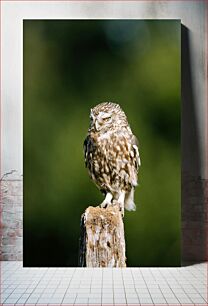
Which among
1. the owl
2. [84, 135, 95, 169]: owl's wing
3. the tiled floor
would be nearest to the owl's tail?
the owl

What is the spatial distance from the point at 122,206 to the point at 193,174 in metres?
0.73

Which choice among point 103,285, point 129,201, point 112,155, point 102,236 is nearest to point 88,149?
point 112,155

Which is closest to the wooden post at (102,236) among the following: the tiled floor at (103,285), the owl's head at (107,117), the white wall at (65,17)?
the tiled floor at (103,285)

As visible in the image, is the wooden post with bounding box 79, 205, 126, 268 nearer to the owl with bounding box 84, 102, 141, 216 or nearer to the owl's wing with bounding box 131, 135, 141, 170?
the owl with bounding box 84, 102, 141, 216

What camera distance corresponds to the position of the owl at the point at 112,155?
419cm

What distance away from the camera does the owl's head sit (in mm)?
4195

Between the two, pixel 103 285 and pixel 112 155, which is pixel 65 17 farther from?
pixel 103 285

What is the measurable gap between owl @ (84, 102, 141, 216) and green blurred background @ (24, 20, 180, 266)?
0.07 metres

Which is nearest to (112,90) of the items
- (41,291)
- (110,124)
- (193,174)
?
(110,124)

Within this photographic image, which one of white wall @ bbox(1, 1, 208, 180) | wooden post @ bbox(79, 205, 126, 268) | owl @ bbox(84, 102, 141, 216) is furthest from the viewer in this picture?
white wall @ bbox(1, 1, 208, 180)

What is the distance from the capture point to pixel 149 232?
433cm

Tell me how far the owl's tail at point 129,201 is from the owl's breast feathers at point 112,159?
52 mm

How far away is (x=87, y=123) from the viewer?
4305 mm

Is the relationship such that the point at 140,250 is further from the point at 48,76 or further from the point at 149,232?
the point at 48,76
